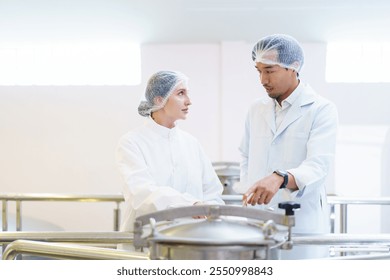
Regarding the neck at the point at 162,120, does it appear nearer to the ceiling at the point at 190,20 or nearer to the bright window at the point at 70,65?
the ceiling at the point at 190,20

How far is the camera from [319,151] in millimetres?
1647

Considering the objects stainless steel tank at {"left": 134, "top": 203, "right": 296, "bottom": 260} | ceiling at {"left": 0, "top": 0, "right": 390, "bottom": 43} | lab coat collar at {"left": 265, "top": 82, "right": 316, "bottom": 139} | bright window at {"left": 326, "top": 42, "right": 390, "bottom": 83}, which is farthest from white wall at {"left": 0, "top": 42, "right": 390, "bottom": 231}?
stainless steel tank at {"left": 134, "top": 203, "right": 296, "bottom": 260}

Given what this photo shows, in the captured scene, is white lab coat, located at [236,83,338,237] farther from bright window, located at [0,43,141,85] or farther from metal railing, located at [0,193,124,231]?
bright window, located at [0,43,141,85]

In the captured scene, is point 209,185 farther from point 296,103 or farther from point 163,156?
point 296,103

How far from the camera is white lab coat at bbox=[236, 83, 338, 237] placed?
65.5 inches

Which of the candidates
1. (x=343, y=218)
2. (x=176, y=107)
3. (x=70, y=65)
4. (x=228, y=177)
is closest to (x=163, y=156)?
Result: (x=176, y=107)

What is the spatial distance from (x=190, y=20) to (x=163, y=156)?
2.10m

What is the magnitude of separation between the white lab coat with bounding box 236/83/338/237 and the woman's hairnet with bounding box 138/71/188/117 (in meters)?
0.28

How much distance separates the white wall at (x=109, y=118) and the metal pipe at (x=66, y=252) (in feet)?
10.3

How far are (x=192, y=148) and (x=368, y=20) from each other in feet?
7.35

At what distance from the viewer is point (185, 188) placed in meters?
1.80

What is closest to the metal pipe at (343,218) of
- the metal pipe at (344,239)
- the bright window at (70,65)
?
the metal pipe at (344,239)

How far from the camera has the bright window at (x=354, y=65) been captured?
4.15 m
